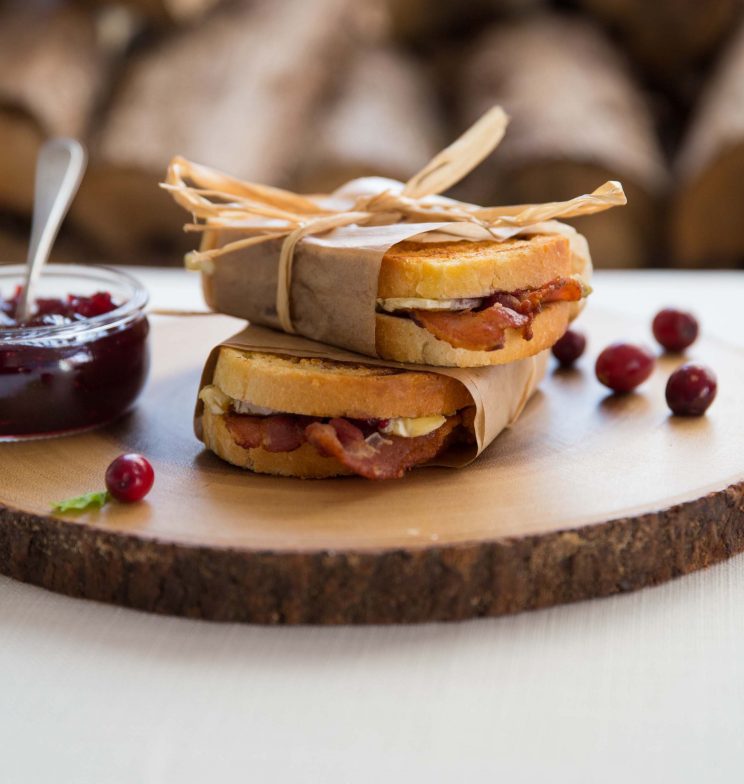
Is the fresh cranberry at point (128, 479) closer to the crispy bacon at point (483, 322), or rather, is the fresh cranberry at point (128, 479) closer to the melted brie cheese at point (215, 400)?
the melted brie cheese at point (215, 400)

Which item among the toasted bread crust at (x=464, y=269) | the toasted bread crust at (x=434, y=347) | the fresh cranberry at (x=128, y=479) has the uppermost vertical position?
the toasted bread crust at (x=464, y=269)

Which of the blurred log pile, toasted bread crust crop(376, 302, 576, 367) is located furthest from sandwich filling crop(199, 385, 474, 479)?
the blurred log pile

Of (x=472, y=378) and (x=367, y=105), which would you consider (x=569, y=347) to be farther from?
(x=367, y=105)

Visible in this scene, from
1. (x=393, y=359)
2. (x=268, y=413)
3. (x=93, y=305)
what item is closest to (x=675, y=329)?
(x=393, y=359)

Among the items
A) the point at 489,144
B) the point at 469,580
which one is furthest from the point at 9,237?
the point at 469,580

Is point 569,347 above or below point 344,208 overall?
below

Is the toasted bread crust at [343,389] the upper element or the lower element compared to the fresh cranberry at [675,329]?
upper

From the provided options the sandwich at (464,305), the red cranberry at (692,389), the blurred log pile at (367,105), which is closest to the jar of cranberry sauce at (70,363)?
the sandwich at (464,305)
